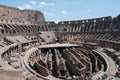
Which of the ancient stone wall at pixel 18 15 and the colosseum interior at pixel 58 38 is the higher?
the ancient stone wall at pixel 18 15

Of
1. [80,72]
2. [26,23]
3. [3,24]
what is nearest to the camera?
[80,72]

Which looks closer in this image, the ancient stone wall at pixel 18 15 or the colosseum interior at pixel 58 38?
the colosseum interior at pixel 58 38

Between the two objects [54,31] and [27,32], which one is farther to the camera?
[54,31]

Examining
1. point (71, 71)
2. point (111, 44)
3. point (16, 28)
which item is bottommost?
point (71, 71)

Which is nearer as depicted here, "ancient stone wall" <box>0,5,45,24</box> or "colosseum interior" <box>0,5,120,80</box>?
"colosseum interior" <box>0,5,120,80</box>

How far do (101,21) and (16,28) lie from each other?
27.2m

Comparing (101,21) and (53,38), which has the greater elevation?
(101,21)

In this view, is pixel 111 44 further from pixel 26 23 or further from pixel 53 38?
pixel 26 23

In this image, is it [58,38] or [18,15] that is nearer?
[58,38]

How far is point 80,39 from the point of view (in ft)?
217

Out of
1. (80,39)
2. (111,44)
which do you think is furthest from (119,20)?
(111,44)

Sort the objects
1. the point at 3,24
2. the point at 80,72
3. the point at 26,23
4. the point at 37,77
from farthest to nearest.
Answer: the point at 26,23
the point at 3,24
the point at 80,72
the point at 37,77

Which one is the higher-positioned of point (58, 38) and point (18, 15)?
point (18, 15)

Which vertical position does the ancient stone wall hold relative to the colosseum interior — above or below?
above
